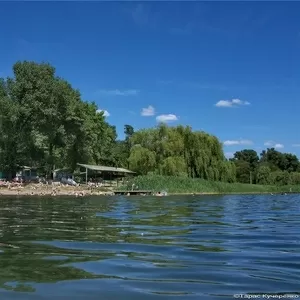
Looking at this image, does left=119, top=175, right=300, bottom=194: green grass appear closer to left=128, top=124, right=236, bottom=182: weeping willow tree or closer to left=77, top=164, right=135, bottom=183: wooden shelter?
left=128, top=124, right=236, bottom=182: weeping willow tree

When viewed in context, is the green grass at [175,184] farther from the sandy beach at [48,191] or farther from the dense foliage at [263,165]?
the dense foliage at [263,165]

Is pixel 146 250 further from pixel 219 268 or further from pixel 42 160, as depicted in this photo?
pixel 42 160

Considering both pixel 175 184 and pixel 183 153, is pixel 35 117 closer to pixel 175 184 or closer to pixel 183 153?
pixel 175 184

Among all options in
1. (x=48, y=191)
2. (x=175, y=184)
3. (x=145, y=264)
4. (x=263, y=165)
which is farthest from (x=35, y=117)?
(x=263, y=165)

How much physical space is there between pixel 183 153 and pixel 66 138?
15905 millimetres

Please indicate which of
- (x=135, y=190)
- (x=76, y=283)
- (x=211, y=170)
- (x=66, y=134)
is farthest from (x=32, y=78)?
(x=76, y=283)

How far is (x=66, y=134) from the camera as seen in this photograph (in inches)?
2378

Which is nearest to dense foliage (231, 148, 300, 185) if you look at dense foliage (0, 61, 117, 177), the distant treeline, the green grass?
the distant treeline

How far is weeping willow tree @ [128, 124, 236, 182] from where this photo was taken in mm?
63906

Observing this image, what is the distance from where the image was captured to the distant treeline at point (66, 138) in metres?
55.2

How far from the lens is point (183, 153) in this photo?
2547 inches

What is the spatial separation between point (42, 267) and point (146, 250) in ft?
8.48

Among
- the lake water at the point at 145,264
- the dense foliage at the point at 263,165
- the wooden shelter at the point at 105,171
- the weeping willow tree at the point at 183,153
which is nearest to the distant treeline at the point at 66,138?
the weeping willow tree at the point at 183,153

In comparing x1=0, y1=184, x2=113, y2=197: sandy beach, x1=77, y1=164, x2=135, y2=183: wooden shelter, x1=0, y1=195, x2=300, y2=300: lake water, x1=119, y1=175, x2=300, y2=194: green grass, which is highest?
x1=77, y1=164, x2=135, y2=183: wooden shelter
